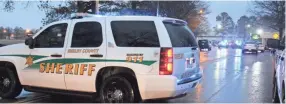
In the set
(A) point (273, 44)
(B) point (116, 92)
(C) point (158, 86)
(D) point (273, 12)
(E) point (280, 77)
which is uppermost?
(D) point (273, 12)

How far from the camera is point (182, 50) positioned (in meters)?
7.14

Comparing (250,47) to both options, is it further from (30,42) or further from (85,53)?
(85,53)

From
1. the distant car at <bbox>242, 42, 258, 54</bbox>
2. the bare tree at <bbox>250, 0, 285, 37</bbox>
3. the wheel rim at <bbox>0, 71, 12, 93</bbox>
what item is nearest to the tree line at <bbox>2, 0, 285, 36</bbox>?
the bare tree at <bbox>250, 0, 285, 37</bbox>

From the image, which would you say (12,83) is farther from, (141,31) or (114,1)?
(114,1)

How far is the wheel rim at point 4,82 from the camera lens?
27.6 ft

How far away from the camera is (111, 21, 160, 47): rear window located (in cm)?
697

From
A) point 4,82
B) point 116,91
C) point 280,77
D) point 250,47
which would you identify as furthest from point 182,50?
point 250,47

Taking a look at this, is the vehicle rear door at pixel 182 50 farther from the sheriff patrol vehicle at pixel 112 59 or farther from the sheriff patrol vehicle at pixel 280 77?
the sheriff patrol vehicle at pixel 280 77

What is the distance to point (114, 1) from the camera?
29.5 meters

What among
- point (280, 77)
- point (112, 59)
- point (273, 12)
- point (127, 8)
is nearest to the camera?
point (280, 77)

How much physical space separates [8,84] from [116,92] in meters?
2.61

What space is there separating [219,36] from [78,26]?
134111 mm

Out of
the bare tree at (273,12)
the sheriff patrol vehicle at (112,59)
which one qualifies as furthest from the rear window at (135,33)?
the bare tree at (273,12)

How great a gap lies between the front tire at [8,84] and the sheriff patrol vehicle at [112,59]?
0.22 meters
